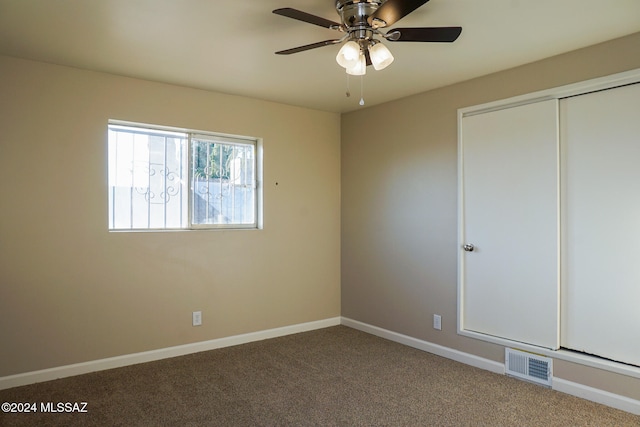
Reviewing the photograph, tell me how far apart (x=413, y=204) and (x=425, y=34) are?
83.9 inches

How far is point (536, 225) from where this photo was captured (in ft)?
10.2

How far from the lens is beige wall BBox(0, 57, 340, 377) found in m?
3.06

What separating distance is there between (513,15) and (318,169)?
2.63 meters

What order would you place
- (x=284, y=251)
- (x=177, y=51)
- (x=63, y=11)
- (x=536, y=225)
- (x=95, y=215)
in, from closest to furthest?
(x=63, y=11), (x=177, y=51), (x=536, y=225), (x=95, y=215), (x=284, y=251)

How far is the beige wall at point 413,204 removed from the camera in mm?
3304

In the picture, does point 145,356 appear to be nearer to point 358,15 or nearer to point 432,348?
point 432,348

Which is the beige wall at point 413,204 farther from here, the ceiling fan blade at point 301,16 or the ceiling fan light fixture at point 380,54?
the ceiling fan blade at point 301,16

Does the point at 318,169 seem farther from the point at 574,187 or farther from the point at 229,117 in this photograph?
the point at 574,187

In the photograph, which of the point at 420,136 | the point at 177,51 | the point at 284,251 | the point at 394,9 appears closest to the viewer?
the point at 394,9

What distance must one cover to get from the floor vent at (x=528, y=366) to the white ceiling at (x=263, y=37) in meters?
2.18

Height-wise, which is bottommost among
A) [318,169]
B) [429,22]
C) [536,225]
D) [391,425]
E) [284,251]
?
[391,425]

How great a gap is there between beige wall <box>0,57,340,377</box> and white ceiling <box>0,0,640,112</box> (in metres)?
0.28

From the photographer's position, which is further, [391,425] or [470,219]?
[470,219]

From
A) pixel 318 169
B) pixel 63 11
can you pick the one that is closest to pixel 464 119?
pixel 318 169
